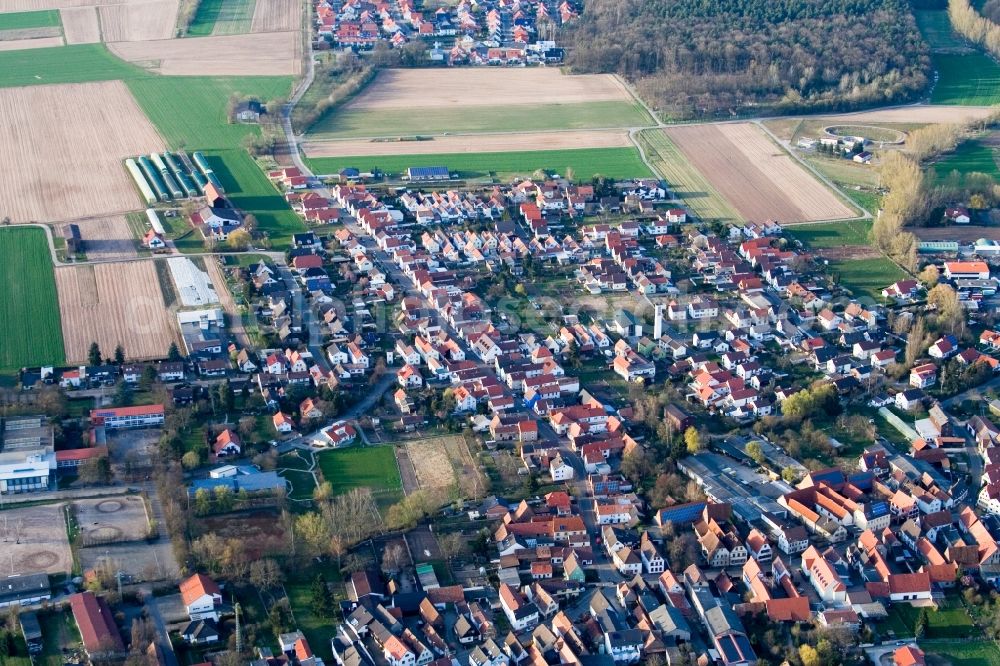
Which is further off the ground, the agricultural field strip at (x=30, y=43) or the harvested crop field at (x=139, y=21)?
the harvested crop field at (x=139, y=21)

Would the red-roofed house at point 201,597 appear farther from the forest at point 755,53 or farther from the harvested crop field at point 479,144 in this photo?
the forest at point 755,53

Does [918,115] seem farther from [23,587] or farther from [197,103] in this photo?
[23,587]

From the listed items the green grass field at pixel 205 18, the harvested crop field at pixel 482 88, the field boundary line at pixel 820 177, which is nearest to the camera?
the field boundary line at pixel 820 177

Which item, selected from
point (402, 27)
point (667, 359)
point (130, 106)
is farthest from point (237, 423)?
point (402, 27)

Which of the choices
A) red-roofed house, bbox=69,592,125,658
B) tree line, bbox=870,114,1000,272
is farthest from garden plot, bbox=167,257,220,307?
tree line, bbox=870,114,1000,272

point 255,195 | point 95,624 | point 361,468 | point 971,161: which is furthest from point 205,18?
point 95,624

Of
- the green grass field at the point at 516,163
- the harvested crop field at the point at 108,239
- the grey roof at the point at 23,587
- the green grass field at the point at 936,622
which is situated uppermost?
the grey roof at the point at 23,587

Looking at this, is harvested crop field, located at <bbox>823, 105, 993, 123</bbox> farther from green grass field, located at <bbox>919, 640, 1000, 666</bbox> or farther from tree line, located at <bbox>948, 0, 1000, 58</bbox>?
green grass field, located at <bbox>919, 640, 1000, 666</bbox>

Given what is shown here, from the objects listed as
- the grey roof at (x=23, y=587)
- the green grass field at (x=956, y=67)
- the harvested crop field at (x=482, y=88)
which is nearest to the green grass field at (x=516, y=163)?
the harvested crop field at (x=482, y=88)
